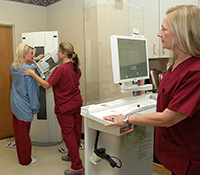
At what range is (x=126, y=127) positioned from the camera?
4.33 ft

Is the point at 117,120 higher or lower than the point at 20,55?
lower

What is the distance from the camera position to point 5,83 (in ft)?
11.7

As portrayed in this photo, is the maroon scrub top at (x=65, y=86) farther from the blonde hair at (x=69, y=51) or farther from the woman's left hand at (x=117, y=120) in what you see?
the woman's left hand at (x=117, y=120)

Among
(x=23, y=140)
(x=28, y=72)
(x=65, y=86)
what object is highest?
(x=28, y=72)

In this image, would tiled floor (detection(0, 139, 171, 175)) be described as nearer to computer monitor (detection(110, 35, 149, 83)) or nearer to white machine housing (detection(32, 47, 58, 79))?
white machine housing (detection(32, 47, 58, 79))

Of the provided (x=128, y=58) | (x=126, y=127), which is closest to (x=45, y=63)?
(x=128, y=58)

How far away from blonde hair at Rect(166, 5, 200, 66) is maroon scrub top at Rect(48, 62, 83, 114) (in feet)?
4.90

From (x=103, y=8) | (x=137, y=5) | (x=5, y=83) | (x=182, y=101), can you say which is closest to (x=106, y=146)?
(x=182, y=101)

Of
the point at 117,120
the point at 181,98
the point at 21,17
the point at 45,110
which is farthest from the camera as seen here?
the point at 21,17

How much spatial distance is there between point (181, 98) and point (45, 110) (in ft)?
8.10

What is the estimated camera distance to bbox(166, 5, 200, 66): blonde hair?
100cm

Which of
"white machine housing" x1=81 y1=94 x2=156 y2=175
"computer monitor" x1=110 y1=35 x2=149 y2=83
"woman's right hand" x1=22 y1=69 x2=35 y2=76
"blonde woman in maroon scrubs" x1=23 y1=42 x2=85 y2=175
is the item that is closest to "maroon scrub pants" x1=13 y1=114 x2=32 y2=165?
"blonde woman in maroon scrubs" x1=23 y1=42 x2=85 y2=175

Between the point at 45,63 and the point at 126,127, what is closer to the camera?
the point at 126,127

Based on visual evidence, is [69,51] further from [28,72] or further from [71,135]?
[71,135]
